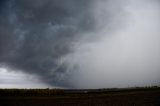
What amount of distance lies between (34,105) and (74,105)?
8.65m

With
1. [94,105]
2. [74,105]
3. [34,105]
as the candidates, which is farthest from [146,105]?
[34,105]

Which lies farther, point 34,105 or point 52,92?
point 52,92

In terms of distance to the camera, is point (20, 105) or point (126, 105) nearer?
point (126, 105)

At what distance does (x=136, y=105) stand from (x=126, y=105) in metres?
1.82

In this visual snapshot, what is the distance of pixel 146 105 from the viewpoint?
132 ft

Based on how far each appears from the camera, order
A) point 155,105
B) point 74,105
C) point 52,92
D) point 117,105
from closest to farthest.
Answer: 1. point 155,105
2. point 117,105
3. point 74,105
4. point 52,92

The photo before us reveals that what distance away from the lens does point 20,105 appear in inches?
1790

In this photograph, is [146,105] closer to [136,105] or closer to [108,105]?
[136,105]

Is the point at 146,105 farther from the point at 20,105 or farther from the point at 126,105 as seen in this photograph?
the point at 20,105

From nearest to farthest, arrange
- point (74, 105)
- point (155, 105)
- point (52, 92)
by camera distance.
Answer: point (155, 105) → point (74, 105) → point (52, 92)

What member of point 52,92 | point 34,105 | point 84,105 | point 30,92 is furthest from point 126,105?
point 30,92

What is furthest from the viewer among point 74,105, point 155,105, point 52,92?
point 52,92

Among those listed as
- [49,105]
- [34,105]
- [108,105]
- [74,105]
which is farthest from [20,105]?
[108,105]

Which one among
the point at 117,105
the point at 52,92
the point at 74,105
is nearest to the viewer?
the point at 117,105
